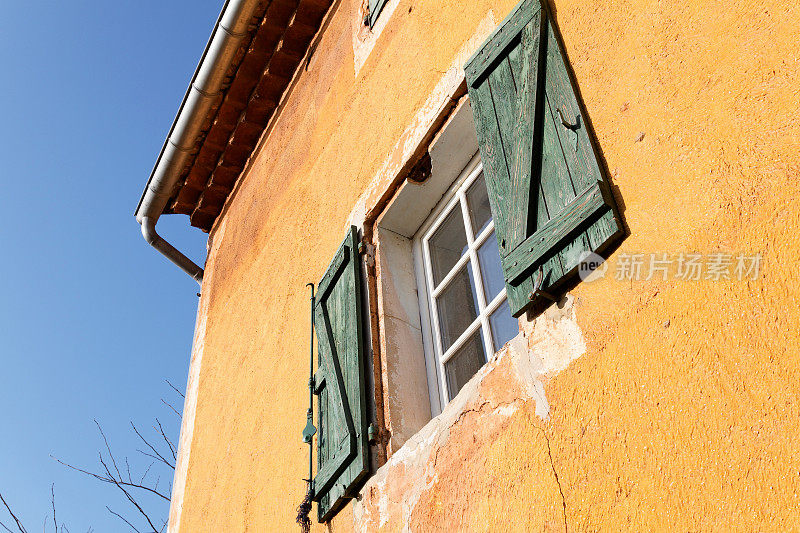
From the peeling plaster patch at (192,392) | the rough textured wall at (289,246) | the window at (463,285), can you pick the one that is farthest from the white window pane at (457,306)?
the peeling plaster patch at (192,392)

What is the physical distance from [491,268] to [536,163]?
641mm

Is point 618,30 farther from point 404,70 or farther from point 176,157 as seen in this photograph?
point 176,157

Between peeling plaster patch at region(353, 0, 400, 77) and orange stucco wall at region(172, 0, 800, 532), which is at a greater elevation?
peeling plaster patch at region(353, 0, 400, 77)

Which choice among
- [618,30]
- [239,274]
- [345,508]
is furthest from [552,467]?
[239,274]

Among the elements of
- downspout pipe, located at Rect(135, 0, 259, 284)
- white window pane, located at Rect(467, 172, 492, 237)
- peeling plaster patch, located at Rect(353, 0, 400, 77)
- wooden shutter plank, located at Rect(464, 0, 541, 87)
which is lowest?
white window pane, located at Rect(467, 172, 492, 237)

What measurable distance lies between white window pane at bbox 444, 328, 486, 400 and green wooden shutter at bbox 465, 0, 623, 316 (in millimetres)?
552

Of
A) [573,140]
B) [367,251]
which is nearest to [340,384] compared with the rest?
[367,251]

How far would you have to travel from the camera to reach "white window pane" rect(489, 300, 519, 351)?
2.85 m

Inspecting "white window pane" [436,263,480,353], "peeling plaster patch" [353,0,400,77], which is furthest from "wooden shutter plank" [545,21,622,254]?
"peeling plaster patch" [353,0,400,77]

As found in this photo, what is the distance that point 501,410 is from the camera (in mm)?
2416

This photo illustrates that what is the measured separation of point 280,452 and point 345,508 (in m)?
0.77

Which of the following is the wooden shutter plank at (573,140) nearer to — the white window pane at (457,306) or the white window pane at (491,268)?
the white window pane at (491,268)

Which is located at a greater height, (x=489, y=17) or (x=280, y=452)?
(x=489, y=17)

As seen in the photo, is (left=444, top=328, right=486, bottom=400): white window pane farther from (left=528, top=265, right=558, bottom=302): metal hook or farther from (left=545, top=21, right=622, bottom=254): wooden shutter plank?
(left=545, top=21, right=622, bottom=254): wooden shutter plank
